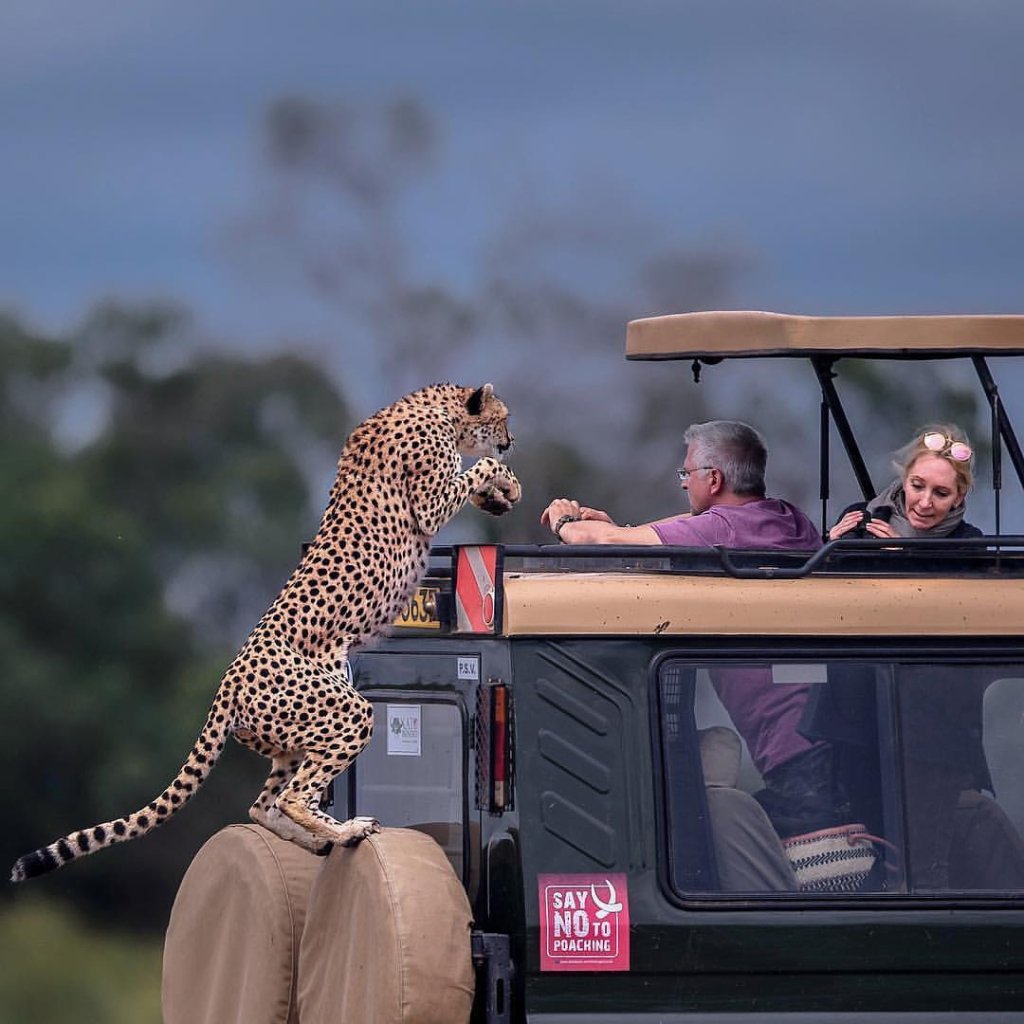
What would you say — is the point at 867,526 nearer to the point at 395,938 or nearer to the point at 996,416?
the point at 996,416

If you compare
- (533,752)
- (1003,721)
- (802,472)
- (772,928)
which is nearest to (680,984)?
(772,928)

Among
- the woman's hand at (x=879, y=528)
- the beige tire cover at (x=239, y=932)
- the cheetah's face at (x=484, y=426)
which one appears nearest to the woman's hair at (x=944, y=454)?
the woman's hand at (x=879, y=528)

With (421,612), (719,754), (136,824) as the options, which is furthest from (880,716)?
(136,824)

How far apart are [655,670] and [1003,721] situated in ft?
2.45

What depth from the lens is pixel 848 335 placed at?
491 centimetres

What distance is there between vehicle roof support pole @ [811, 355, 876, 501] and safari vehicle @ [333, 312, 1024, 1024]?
0.71 metres

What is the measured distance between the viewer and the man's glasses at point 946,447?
17.4 feet

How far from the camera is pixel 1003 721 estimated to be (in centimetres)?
473

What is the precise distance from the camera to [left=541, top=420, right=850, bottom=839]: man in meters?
4.61

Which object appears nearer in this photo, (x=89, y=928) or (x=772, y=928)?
(x=772, y=928)

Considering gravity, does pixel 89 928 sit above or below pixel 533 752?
→ below

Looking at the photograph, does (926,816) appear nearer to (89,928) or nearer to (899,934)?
(899,934)

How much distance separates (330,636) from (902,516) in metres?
1.43

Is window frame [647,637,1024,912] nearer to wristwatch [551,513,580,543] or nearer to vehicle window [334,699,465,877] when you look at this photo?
vehicle window [334,699,465,877]
